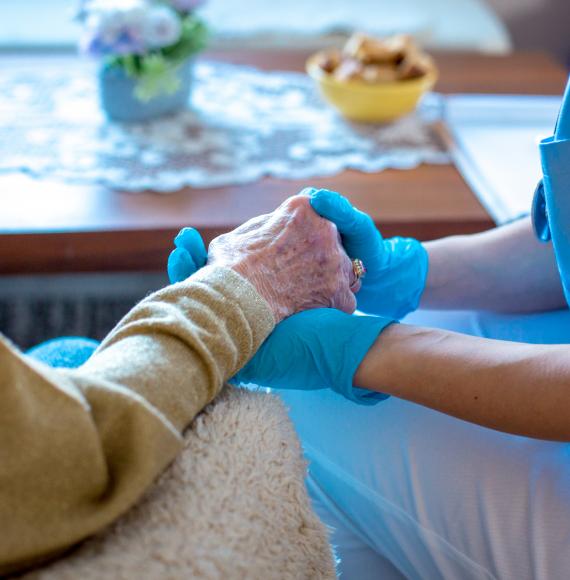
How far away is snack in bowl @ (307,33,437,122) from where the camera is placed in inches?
58.8

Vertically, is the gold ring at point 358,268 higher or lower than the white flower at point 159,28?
lower

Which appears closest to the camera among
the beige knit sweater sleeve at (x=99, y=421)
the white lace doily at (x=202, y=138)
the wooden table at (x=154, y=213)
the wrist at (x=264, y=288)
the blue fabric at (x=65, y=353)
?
the beige knit sweater sleeve at (x=99, y=421)

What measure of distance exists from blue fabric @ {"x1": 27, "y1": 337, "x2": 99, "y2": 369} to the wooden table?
10.5 inches

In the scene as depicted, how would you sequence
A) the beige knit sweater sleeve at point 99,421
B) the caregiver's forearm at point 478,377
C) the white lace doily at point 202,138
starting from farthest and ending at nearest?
the white lace doily at point 202,138
the caregiver's forearm at point 478,377
the beige knit sweater sleeve at point 99,421

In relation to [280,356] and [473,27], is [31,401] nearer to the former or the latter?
[280,356]

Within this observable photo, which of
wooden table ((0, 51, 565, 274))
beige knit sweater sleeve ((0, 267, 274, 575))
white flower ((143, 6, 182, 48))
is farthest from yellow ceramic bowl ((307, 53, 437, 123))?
beige knit sweater sleeve ((0, 267, 274, 575))

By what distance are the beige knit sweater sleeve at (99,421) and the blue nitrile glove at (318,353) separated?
0.11 metres

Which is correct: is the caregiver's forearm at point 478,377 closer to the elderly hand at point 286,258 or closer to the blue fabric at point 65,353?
the elderly hand at point 286,258

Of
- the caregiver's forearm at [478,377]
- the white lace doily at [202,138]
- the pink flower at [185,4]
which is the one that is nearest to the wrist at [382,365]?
the caregiver's forearm at [478,377]

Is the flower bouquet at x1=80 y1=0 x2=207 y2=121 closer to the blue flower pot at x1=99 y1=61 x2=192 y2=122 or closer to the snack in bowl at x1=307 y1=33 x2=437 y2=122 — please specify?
the blue flower pot at x1=99 y1=61 x2=192 y2=122

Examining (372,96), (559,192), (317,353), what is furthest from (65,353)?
(372,96)

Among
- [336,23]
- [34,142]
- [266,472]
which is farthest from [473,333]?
[336,23]

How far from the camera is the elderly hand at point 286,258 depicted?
2.71 feet

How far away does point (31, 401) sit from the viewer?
1.77ft
